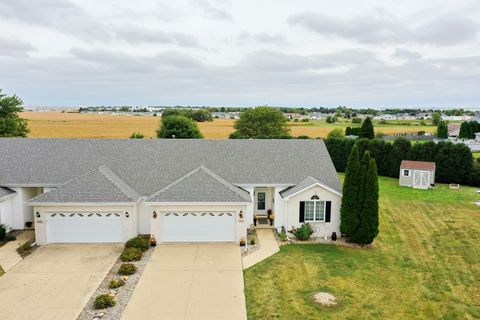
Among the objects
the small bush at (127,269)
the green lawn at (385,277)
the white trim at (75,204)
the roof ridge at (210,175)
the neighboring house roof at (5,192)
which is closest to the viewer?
the green lawn at (385,277)

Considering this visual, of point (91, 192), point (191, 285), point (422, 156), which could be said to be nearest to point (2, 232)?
point (91, 192)

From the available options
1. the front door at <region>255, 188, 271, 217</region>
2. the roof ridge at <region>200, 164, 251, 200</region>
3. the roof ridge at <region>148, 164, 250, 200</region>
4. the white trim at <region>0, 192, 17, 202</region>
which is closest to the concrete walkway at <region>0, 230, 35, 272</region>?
the white trim at <region>0, 192, 17, 202</region>

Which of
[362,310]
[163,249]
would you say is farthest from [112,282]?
[362,310]

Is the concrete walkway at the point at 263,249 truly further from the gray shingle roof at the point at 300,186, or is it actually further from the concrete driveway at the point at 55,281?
the concrete driveway at the point at 55,281

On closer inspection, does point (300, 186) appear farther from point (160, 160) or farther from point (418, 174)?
point (418, 174)

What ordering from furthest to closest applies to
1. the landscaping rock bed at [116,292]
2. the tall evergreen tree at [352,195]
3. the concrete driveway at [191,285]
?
the tall evergreen tree at [352,195]
the concrete driveway at [191,285]
the landscaping rock bed at [116,292]

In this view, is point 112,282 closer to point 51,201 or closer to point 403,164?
point 51,201

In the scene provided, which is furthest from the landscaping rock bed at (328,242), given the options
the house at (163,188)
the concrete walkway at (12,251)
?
the concrete walkway at (12,251)
